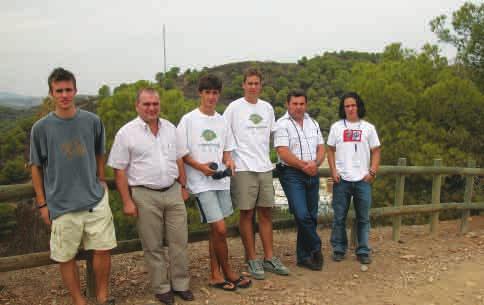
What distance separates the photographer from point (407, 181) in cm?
1077

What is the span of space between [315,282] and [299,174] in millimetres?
1034

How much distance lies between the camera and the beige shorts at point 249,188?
4.13 metres

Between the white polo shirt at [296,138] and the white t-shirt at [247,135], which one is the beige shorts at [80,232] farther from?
the white polo shirt at [296,138]

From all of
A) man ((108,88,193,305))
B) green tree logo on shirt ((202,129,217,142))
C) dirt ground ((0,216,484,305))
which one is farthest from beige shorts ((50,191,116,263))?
green tree logo on shirt ((202,129,217,142))

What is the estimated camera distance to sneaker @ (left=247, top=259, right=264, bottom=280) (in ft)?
14.1

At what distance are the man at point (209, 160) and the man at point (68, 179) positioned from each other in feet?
2.49

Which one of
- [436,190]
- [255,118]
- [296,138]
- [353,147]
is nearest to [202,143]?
[255,118]

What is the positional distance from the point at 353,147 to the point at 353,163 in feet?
0.54

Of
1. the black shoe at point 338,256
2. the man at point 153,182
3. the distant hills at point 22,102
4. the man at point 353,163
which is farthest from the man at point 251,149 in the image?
the distant hills at point 22,102

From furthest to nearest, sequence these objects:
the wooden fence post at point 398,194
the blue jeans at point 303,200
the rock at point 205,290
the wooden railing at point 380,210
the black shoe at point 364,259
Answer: the wooden fence post at point 398,194 → the black shoe at point 364,259 → the blue jeans at point 303,200 → the rock at point 205,290 → the wooden railing at point 380,210

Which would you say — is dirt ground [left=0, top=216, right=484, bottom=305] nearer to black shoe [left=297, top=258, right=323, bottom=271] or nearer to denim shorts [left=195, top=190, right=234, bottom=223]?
black shoe [left=297, top=258, right=323, bottom=271]

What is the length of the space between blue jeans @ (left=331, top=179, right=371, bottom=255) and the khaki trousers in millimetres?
1827

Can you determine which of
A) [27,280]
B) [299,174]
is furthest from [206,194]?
[27,280]

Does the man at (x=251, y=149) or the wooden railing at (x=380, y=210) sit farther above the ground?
the man at (x=251, y=149)
